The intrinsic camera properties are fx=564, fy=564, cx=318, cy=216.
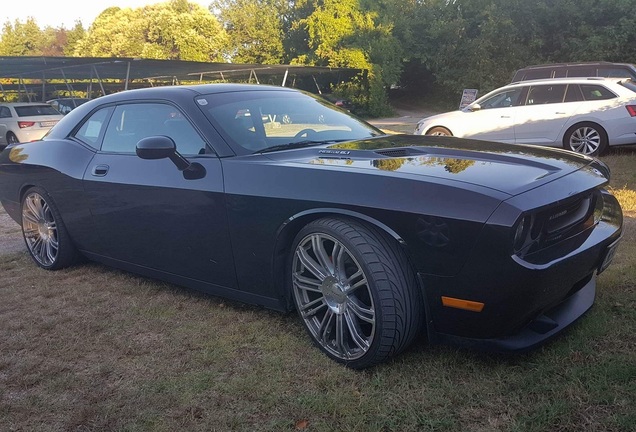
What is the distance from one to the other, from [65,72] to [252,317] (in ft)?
81.4

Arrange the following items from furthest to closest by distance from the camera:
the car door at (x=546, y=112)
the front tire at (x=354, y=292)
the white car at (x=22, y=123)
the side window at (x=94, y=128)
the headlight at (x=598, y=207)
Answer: the white car at (x=22, y=123) < the car door at (x=546, y=112) < the side window at (x=94, y=128) < the headlight at (x=598, y=207) < the front tire at (x=354, y=292)

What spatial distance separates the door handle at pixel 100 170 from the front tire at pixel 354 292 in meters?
1.77

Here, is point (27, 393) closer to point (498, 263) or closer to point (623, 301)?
point (498, 263)

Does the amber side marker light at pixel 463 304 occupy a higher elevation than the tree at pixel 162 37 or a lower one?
lower

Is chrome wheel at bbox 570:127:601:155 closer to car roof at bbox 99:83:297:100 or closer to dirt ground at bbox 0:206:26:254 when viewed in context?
car roof at bbox 99:83:297:100

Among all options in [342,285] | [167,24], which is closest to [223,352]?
[342,285]

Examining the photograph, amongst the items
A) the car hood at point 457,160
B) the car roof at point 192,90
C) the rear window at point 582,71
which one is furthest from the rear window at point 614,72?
the car roof at point 192,90

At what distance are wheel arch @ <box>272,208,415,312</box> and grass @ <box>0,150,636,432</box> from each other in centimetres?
→ 30

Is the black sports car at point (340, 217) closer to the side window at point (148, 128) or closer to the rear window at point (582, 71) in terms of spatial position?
the side window at point (148, 128)

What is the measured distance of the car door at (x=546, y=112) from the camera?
31.0ft

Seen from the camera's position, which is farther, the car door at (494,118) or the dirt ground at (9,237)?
the car door at (494,118)

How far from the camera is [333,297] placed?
2846mm

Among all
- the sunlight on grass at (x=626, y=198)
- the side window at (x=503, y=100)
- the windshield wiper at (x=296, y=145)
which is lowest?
the sunlight on grass at (x=626, y=198)

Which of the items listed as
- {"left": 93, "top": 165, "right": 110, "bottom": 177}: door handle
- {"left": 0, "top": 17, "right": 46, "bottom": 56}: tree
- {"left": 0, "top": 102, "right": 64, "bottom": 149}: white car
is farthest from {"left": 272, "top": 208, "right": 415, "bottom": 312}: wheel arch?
{"left": 0, "top": 17, "right": 46, "bottom": 56}: tree
